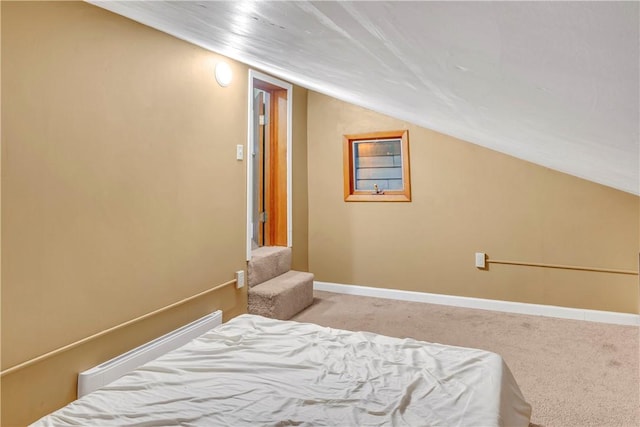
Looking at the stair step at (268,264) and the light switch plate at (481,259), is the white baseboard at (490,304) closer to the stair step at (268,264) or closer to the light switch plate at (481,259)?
the light switch plate at (481,259)

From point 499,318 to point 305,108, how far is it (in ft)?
9.70

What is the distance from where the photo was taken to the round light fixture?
2543mm

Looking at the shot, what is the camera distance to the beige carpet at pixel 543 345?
5.65 feet

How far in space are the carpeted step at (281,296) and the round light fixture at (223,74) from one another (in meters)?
1.69

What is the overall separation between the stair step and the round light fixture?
1.47 metres

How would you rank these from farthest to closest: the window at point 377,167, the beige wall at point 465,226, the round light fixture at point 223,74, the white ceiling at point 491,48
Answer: the window at point 377,167 → the beige wall at point 465,226 → the round light fixture at point 223,74 → the white ceiling at point 491,48

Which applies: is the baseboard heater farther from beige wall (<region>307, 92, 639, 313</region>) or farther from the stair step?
beige wall (<region>307, 92, 639, 313</region>)

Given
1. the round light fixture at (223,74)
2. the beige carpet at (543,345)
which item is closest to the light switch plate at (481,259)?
the beige carpet at (543,345)

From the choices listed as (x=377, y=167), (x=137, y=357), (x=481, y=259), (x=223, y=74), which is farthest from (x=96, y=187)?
(x=481, y=259)

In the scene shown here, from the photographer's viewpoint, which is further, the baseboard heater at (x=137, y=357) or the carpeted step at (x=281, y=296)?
the carpeted step at (x=281, y=296)

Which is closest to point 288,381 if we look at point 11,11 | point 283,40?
point 283,40

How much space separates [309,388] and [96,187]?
143 cm

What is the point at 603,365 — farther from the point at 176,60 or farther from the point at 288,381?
the point at 176,60

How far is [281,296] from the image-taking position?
113 inches
